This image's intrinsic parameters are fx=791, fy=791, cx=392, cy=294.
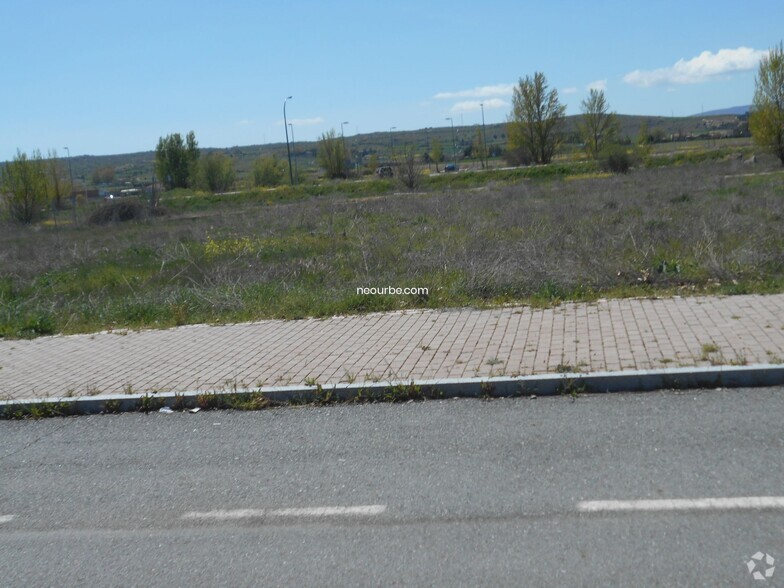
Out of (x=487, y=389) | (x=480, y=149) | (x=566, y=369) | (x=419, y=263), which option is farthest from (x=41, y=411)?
(x=480, y=149)

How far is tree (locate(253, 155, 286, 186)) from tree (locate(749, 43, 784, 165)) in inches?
1904

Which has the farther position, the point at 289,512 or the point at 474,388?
the point at 474,388

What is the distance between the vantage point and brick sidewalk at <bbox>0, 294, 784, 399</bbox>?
7.48 meters

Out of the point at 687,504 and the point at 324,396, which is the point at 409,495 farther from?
the point at 324,396

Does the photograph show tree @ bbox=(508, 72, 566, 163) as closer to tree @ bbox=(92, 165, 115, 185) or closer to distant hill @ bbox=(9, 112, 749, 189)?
distant hill @ bbox=(9, 112, 749, 189)

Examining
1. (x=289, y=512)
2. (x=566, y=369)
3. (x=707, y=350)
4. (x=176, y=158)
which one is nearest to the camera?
(x=289, y=512)

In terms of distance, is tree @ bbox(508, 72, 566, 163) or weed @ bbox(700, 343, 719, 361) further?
tree @ bbox(508, 72, 566, 163)

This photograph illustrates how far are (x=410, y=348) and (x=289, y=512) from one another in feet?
12.0

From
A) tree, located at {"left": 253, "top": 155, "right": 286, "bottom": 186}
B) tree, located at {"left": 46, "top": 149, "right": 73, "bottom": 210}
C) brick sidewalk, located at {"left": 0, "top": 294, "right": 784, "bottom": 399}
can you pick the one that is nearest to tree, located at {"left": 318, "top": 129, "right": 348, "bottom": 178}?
tree, located at {"left": 253, "top": 155, "right": 286, "bottom": 186}

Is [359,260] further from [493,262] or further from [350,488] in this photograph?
[350,488]

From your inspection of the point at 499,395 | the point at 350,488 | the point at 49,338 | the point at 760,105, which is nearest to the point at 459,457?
the point at 350,488

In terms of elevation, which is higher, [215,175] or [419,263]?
[215,175]

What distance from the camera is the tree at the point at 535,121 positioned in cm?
7106

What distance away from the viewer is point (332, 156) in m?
83.4
